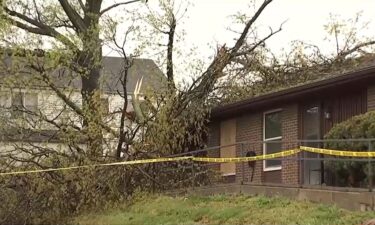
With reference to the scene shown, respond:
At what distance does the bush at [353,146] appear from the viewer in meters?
13.3

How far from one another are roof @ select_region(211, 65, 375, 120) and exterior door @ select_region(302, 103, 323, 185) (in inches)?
17.0

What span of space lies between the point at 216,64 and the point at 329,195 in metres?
8.55

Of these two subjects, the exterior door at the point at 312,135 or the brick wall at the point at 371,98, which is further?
the exterior door at the point at 312,135

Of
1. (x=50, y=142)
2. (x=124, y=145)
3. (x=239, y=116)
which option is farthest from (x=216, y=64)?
(x=50, y=142)

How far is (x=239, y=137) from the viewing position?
21.2 m

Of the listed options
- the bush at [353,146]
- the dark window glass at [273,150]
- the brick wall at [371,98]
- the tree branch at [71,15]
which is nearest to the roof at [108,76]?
the tree branch at [71,15]

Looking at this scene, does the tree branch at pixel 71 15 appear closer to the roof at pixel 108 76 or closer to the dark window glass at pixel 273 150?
the roof at pixel 108 76

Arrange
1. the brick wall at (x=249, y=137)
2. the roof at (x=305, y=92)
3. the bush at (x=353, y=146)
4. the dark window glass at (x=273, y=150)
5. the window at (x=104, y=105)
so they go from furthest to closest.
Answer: the brick wall at (x=249, y=137) < the dark window glass at (x=273, y=150) < the window at (x=104, y=105) < the roof at (x=305, y=92) < the bush at (x=353, y=146)

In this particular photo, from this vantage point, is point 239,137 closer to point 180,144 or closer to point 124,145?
point 180,144

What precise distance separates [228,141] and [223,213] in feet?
30.0

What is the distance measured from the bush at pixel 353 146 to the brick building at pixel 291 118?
1.30 metres

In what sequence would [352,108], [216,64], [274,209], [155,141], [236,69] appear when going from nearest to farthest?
[274,209] < [352,108] < [155,141] < [216,64] < [236,69]

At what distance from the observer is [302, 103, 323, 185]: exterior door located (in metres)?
17.4

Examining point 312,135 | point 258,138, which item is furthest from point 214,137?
point 312,135
